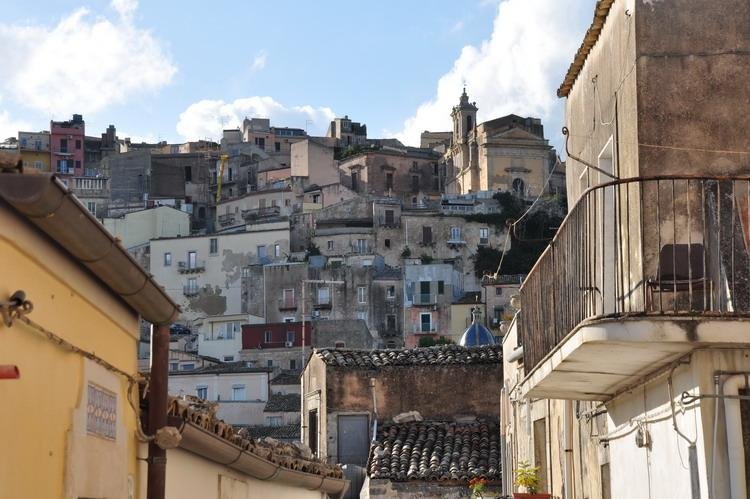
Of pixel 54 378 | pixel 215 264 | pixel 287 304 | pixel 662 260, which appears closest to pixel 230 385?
pixel 287 304

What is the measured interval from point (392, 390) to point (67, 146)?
10481 cm

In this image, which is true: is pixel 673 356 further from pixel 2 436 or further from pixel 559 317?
pixel 2 436

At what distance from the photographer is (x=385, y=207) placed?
105188mm

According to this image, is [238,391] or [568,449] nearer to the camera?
[568,449]

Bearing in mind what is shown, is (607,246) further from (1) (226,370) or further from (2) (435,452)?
(1) (226,370)

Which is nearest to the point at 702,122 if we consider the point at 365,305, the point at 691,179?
the point at 691,179

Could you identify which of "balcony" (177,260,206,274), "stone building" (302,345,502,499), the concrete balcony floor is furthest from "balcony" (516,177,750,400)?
"balcony" (177,260,206,274)

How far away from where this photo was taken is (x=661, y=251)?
943 cm

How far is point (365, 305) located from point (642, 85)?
284 feet

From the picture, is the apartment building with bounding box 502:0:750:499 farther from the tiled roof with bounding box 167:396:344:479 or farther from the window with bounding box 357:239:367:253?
the window with bounding box 357:239:367:253

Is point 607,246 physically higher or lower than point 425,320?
lower

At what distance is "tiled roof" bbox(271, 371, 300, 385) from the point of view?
256 ft

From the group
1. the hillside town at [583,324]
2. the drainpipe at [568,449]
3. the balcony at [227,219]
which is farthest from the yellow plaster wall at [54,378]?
the balcony at [227,219]

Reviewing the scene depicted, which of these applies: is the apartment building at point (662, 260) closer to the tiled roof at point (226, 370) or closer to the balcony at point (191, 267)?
the tiled roof at point (226, 370)
